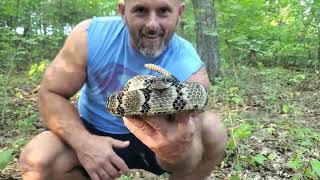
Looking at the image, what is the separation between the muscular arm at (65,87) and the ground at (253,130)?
35 centimetres

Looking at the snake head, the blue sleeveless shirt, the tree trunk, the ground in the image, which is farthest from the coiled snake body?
the tree trunk

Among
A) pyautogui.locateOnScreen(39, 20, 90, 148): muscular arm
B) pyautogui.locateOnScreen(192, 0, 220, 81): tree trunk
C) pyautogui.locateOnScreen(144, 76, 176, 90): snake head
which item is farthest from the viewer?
pyautogui.locateOnScreen(192, 0, 220, 81): tree trunk

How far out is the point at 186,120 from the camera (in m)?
1.99

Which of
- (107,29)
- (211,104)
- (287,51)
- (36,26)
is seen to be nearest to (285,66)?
(287,51)

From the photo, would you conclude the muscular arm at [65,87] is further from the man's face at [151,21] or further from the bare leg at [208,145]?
the bare leg at [208,145]

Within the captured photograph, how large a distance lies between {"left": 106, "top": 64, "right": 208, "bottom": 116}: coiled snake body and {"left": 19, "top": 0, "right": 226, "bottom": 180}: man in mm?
259

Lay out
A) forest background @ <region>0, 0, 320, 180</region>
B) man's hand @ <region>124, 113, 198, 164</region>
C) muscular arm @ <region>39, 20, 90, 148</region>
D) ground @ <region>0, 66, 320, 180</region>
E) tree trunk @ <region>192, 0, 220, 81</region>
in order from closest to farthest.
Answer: man's hand @ <region>124, 113, 198, 164</region>, muscular arm @ <region>39, 20, 90, 148</region>, ground @ <region>0, 66, 320, 180</region>, forest background @ <region>0, 0, 320, 180</region>, tree trunk @ <region>192, 0, 220, 81</region>

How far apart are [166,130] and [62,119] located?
0.76 m

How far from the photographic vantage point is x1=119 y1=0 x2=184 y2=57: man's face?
239 cm

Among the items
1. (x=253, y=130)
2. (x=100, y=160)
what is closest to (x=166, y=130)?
(x=100, y=160)

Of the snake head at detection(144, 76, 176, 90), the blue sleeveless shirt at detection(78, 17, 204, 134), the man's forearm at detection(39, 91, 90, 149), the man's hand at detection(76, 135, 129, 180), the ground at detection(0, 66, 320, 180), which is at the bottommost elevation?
the ground at detection(0, 66, 320, 180)

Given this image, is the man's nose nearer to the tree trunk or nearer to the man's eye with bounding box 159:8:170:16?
the man's eye with bounding box 159:8:170:16

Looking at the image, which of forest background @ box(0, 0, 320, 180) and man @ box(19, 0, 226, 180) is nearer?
man @ box(19, 0, 226, 180)

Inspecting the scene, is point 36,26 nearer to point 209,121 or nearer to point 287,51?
point 287,51
